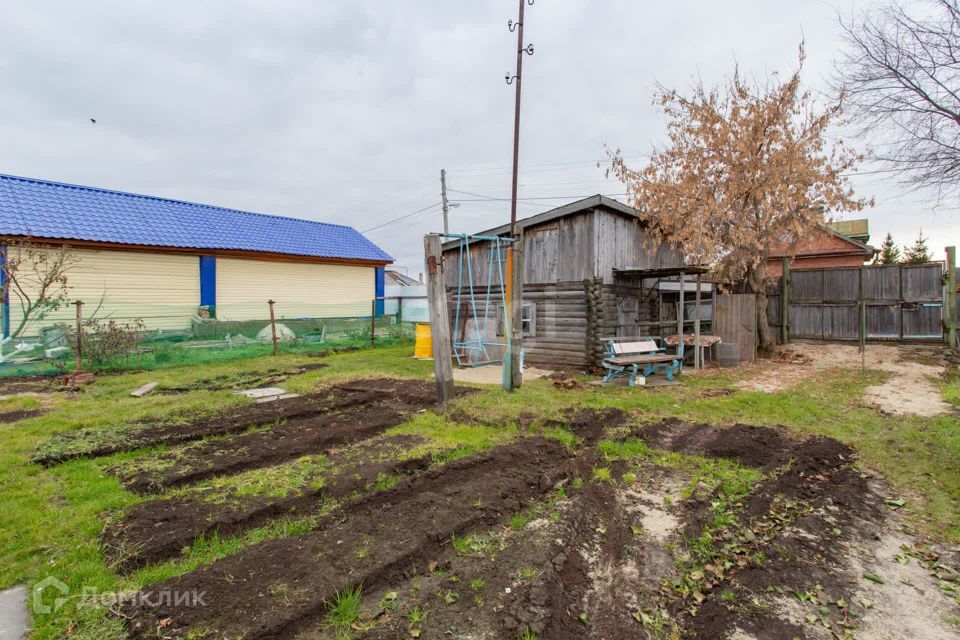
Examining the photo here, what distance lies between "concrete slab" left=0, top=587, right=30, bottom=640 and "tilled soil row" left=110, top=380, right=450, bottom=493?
4.89 feet

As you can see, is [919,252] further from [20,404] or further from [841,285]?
[20,404]

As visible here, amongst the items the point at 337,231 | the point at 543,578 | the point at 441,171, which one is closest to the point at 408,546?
the point at 543,578

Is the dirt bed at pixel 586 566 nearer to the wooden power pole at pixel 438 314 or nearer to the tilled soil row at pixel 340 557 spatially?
the tilled soil row at pixel 340 557

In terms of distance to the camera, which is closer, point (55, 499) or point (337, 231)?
point (55, 499)

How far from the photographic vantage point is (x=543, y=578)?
2.92m

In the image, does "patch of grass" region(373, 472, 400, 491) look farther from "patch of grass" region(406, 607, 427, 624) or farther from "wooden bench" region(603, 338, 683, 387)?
"wooden bench" region(603, 338, 683, 387)

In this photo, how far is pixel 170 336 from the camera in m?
13.1

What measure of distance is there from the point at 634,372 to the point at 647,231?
16.5ft

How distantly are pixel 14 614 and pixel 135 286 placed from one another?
15750 mm

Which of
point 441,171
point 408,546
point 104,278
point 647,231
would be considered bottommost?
point 408,546

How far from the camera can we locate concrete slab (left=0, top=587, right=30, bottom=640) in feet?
7.95

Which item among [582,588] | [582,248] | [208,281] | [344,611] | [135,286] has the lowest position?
[582,588]

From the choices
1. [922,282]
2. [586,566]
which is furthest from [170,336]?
[922,282]

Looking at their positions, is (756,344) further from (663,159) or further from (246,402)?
(246,402)
